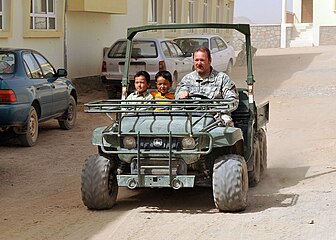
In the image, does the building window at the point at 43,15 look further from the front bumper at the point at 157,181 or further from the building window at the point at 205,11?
the building window at the point at 205,11

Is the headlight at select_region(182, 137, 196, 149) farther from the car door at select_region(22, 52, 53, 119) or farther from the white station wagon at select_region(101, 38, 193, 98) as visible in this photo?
the white station wagon at select_region(101, 38, 193, 98)

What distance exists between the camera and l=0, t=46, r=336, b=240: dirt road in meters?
7.09

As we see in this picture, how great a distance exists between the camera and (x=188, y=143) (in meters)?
7.76

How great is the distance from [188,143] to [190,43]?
16.0 meters

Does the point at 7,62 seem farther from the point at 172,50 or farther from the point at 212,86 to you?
the point at 172,50

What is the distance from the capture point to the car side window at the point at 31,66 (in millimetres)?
12984

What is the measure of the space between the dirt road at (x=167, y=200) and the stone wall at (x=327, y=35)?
33867 millimetres

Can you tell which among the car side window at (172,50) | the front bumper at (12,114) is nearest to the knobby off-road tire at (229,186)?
the front bumper at (12,114)

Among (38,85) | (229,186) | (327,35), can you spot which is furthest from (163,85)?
(327,35)

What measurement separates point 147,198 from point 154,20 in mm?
20868

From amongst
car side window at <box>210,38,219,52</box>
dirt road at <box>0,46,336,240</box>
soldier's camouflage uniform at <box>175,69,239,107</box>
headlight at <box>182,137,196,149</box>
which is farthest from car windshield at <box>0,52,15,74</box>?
car side window at <box>210,38,219,52</box>

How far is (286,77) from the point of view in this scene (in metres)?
26.2

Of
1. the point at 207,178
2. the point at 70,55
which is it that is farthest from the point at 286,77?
the point at 207,178

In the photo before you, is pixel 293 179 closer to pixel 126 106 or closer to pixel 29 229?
pixel 126 106
